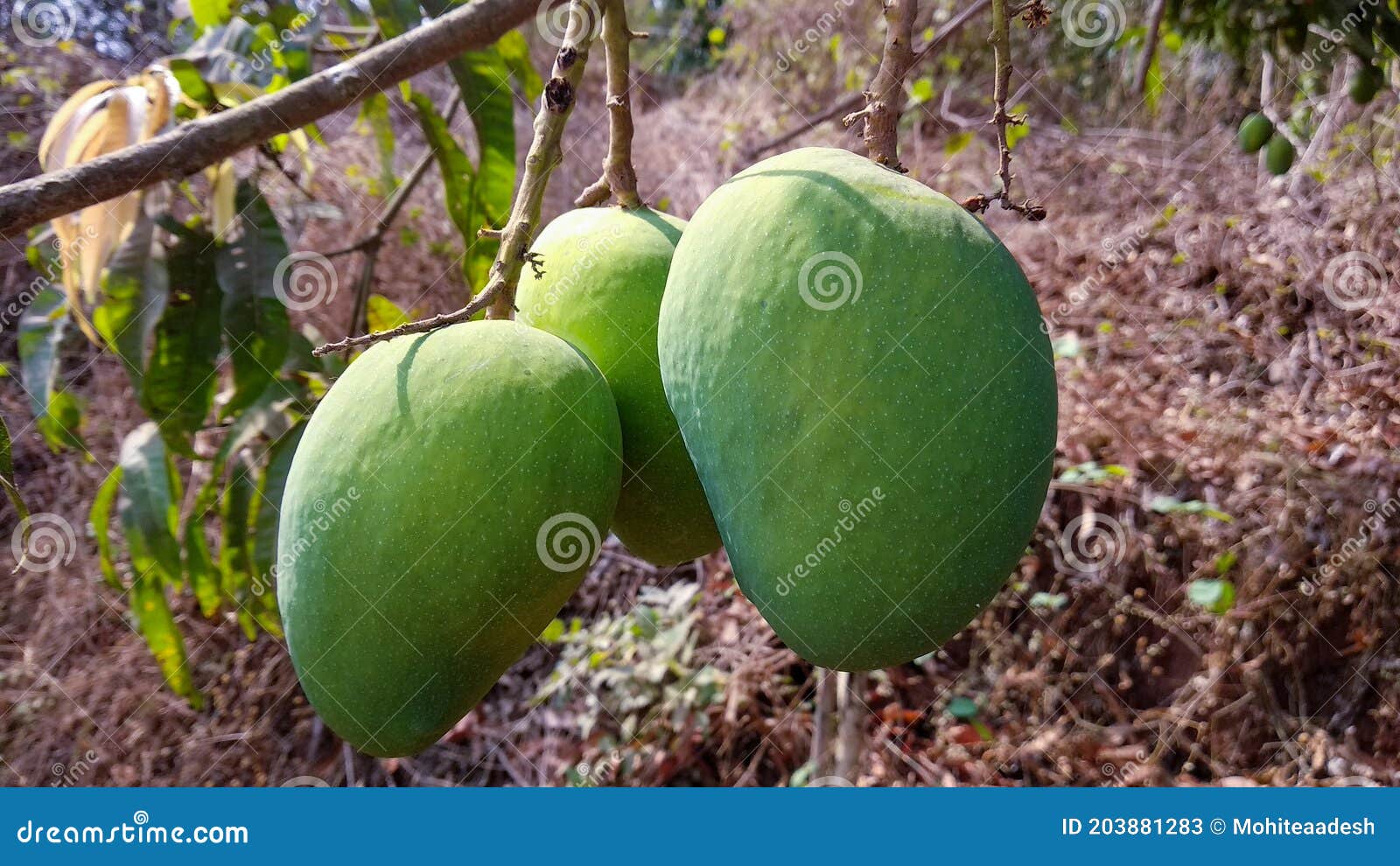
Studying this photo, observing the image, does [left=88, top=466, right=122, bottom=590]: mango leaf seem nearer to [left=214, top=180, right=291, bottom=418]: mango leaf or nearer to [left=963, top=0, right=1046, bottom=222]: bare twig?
[left=214, top=180, right=291, bottom=418]: mango leaf

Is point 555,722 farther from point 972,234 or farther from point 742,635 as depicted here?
point 972,234

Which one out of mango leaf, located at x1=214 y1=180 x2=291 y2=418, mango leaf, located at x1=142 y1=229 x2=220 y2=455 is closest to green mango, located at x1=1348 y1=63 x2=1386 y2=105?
mango leaf, located at x1=214 y1=180 x2=291 y2=418

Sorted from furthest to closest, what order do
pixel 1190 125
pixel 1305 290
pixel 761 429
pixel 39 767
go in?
pixel 1190 125
pixel 39 767
pixel 1305 290
pixel 761 429

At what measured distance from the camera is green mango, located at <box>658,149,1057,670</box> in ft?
2.41

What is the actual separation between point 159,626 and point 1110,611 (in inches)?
103

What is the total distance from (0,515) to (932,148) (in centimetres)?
529

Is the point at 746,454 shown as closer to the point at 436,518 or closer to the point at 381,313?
the point at 436,518

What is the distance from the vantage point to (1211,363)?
3.53 m

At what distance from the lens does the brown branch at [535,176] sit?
95cm

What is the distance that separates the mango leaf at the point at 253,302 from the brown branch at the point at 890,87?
4.12 feet

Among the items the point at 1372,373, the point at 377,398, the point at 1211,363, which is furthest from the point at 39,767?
the point at 1372,373

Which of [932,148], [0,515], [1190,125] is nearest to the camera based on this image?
[0,515]

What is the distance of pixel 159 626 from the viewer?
217 cm

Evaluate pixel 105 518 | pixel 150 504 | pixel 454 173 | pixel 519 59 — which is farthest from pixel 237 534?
pixel 519 59
